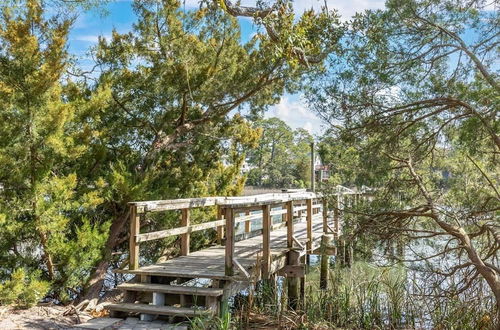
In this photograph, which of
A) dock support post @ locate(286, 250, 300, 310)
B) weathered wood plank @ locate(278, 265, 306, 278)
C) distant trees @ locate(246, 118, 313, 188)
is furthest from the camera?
distant trees @ locate(246, 118, 313, 188)

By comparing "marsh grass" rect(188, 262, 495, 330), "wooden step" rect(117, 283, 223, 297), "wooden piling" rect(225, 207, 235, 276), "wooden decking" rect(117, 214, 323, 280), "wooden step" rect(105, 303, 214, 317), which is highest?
"wooden piling" rect(225, 207, 235, 276)

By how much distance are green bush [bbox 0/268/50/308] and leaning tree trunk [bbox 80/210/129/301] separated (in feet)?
3.70

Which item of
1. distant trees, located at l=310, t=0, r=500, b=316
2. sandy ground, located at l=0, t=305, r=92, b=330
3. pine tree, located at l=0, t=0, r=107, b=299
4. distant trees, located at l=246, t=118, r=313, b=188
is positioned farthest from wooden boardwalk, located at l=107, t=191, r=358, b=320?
distant trees, located at l=246, t=118, r=313, b=188

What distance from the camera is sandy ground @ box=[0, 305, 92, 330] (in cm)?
563

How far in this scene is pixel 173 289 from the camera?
18.3 ft

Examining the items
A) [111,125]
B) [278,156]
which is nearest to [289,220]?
[111,125]

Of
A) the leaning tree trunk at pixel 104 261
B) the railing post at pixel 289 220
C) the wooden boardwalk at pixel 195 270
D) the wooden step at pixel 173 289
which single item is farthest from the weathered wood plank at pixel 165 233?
the leaning tree trunk at pixel 104 261

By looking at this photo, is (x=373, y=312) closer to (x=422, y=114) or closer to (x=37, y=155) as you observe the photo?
(x=422, y=114)

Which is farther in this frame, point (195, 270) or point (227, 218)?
point (195, 270)

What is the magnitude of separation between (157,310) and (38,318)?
1818 millimetres

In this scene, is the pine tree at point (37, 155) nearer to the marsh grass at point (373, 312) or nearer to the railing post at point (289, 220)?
the marsh grass at point (373, 312)

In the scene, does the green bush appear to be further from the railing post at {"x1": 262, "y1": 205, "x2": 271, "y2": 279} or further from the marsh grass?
the railing post at {"x1": 262, "y1": 205, "x2": 271, "y2": 279}

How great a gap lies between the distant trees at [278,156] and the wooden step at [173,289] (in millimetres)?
36696

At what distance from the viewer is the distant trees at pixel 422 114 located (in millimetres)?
5805
